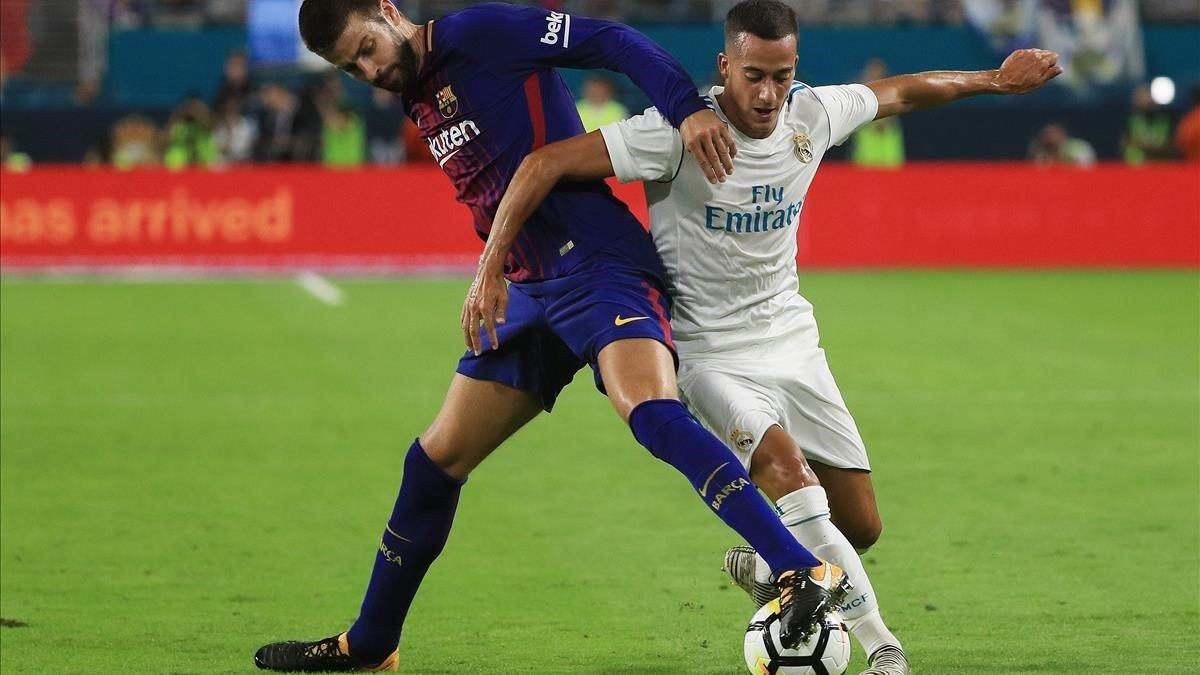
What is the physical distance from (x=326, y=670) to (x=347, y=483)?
10.9ft

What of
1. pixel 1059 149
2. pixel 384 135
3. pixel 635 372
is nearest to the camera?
pixel 635 372

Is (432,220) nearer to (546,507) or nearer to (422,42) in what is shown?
(546,507)

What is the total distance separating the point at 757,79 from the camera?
510 cm

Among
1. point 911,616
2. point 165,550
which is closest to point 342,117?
point 165,550

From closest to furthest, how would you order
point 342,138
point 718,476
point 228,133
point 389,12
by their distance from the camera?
1. point 718,476
2. point 389,12
3. point 228,133
4. point 342,138

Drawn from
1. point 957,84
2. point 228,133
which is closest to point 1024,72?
point 957,84

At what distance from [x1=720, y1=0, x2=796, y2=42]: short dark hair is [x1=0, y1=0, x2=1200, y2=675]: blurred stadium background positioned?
1836 mm

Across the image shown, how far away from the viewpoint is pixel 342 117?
23.0 meters

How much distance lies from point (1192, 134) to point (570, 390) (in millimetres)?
12884

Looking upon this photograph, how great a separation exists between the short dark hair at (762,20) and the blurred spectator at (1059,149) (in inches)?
694

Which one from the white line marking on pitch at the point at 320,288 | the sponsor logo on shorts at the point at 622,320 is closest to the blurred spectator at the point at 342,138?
the white line marking on pitch at the point at 320,288

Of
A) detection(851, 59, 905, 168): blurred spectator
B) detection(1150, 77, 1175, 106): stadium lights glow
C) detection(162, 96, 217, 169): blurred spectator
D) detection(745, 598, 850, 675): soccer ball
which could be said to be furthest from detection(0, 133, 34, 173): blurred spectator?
detection(745, 598, 850, 675): soccer ball

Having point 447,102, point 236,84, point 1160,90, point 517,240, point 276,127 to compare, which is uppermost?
point 447,102

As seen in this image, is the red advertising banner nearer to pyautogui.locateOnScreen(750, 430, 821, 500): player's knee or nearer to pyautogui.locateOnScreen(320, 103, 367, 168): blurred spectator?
pyautogui.locateOnScreen(320, 103, 367, 168): blurred spectator
